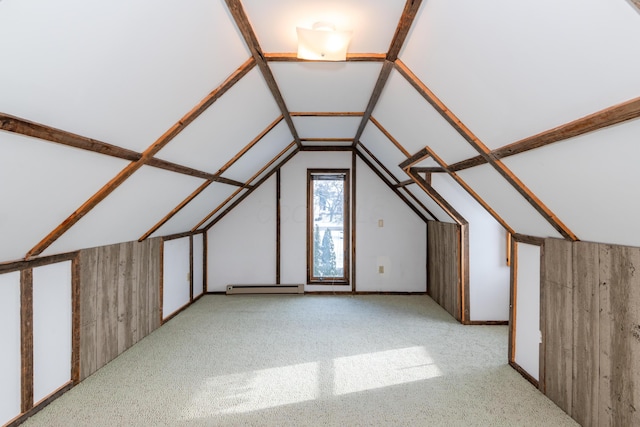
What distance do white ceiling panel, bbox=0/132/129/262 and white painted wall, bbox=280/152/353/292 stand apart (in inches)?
146

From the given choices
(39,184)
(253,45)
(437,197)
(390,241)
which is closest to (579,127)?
(253,45)

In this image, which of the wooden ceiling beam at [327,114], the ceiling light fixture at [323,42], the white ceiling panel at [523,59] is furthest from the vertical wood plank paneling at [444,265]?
the ceiling light fixture at [323,42]

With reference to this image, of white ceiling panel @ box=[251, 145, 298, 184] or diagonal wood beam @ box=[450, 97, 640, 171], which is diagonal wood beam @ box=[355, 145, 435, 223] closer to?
white ceiling panel @ box=[251, 145, 298, 184]

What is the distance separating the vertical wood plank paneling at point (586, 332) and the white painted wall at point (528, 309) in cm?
47

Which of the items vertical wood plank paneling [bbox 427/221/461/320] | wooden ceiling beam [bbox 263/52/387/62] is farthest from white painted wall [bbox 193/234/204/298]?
wooden ceiling beam [bbox 263/52/387/62]

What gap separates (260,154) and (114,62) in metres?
2.91

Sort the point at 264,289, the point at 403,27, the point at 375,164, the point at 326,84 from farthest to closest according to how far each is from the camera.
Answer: the point at 264,289 < the point at 375,164 < the point at 326,84 < the point at 403,27

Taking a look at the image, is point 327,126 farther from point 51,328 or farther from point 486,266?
point 51,328

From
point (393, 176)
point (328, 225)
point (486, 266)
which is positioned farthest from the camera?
point (328, 225)

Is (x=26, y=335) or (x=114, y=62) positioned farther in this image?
(x=26, y=335)

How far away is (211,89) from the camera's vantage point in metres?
2.44

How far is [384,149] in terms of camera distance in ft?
14.6

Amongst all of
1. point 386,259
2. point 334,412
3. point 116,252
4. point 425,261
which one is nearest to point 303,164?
point 386,259

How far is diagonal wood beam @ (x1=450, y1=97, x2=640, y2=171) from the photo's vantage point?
133 centimetres
